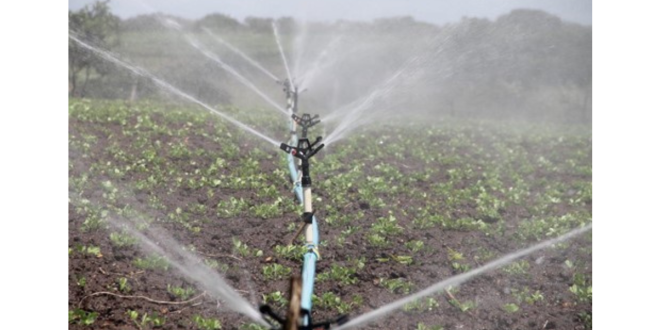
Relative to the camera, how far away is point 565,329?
13.6 ft

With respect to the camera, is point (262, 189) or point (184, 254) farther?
point (262, 189)

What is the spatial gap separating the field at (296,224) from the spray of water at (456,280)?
6cm

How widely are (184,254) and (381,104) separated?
12.7ft

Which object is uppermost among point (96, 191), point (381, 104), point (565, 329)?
point (381, 104)

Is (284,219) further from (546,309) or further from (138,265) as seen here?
(546,309)

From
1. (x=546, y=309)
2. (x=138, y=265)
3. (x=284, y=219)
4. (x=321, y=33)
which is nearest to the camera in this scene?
(x=138, y=265)

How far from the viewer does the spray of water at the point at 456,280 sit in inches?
154

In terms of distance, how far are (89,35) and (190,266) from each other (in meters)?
3.71

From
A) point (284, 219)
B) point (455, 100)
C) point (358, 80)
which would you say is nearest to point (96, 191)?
point (284, 219)

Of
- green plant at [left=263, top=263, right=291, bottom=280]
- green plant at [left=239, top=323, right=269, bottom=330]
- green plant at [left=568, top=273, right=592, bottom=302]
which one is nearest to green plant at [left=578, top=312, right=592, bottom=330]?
green plant at [left=568, top=273, right=592, bottom=302]

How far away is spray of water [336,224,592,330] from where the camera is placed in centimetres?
391

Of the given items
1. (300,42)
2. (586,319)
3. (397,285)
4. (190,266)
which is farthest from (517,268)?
(300,42)

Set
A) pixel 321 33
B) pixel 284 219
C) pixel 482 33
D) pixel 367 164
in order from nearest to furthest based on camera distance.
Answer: pixel 284 219, pixel 367 164, pixel 482 33, pixel 321 33

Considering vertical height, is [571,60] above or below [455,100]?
above
